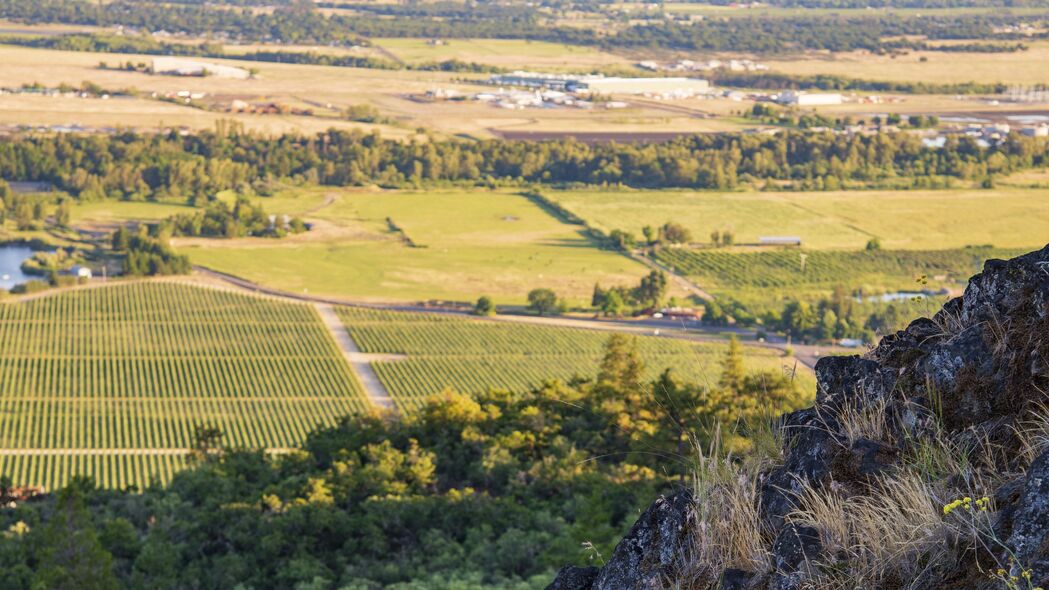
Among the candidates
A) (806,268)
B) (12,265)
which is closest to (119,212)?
(12,265)

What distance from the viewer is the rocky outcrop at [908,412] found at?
7.47 meters

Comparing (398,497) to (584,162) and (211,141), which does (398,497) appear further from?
(211,141)

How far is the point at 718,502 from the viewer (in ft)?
25.5

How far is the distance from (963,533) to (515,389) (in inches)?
3276

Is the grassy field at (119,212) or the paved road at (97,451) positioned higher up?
the paved road at (97,451)

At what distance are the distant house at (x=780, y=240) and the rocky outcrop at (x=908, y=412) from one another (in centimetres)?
12476

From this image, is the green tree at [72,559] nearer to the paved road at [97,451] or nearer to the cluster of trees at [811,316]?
the paved road at [97,451]

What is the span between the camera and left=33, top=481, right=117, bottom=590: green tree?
32075mm

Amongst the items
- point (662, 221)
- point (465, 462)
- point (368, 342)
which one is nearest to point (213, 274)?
point (368, 342)

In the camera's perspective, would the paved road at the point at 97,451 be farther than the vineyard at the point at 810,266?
No

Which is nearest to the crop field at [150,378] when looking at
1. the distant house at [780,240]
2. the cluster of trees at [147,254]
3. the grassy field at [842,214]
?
the cluster of trees at [147,254]

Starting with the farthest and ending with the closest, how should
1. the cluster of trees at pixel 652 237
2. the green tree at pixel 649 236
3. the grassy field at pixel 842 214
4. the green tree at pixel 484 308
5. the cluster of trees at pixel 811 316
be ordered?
1. the green tree at pixel 649 236
2. the cluster of trees at pixel 652 237
3. the grassy field at pixel 842 214
4. the green tree at pixel 484 308
5. the cluster of trees at pixel 811 316

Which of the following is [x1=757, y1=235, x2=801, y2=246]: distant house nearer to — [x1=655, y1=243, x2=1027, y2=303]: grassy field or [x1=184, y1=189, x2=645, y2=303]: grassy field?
[x1=655, y1=243, x2=1027, y2=303]: grassy field

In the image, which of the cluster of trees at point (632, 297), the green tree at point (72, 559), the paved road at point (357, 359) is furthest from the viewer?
the cluster of trees at point (632, 297)
